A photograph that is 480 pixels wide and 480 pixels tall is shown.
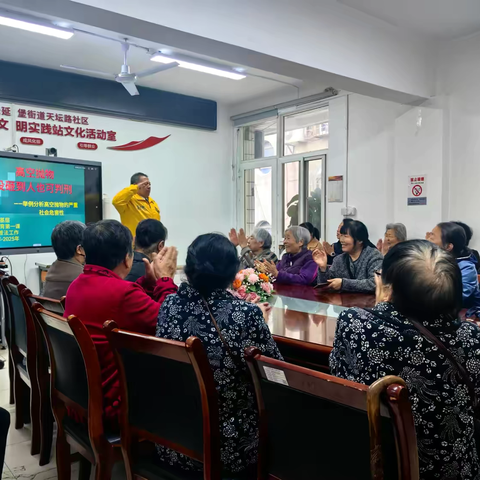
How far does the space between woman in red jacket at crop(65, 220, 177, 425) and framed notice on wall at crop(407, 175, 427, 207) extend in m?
4.13

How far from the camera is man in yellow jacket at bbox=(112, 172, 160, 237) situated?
5496 millimetres

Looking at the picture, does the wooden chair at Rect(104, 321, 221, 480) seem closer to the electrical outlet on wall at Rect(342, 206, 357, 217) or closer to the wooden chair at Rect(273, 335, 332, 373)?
the wooden chair at Rect(273, 335, 332, 373)

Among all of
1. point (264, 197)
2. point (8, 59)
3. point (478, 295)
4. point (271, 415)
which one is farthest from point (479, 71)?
point (8, 59)

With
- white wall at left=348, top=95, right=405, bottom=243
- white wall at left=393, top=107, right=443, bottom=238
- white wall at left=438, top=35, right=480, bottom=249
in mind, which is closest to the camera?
white wall at left=438, top=35, right=480, bottom=249

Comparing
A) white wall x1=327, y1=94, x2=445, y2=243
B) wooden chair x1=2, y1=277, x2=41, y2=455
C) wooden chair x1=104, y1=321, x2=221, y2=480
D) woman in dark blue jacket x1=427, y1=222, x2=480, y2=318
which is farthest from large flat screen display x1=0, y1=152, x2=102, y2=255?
wooden chair x1=104, y1=321, x2=221, y2=480

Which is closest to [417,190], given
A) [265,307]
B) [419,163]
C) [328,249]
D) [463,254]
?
→ [419,163]

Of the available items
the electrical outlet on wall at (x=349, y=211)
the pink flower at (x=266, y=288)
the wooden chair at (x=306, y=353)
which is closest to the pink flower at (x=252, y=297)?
the pink flower at (x=266, y=288)

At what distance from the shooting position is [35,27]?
4434 millimetres

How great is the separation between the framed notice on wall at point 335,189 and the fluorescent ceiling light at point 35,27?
3.72 metres

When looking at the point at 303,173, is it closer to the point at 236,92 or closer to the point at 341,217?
the point at 341,217

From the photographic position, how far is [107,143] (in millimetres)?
6688

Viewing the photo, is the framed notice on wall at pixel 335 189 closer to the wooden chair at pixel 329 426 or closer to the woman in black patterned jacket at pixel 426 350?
the woman in black patterned jacket at pixel 426 350

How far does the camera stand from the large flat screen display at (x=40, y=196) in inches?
219

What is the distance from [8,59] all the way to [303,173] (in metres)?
Answer: 4.22
